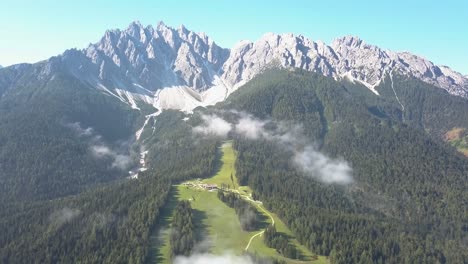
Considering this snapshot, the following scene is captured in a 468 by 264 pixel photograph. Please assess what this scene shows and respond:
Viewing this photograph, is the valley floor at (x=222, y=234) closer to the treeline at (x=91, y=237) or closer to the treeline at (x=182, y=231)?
the treeline at (x=182, y=231)

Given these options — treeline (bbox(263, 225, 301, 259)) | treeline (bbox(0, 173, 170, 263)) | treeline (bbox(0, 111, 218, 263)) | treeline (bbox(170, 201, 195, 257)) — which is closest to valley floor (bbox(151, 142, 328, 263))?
treeline (bbox(263, 225, 301, 259))

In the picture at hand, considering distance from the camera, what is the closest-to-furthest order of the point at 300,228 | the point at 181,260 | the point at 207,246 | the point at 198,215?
the point at 181,260 < the point at 207,246 < the point at 300,228 < the point at 198,215

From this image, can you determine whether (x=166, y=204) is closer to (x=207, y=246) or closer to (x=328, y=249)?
(x=207, y=246)

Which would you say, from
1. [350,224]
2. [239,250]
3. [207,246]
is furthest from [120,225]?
[350,224]

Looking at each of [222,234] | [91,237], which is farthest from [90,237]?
[222,234]

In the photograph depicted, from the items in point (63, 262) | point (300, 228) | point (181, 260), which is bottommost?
point (63, 262)

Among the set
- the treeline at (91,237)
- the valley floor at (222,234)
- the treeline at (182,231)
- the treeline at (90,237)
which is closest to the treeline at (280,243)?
the valley floor at (222,234)

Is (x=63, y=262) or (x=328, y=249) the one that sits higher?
(x=328, y=249)
